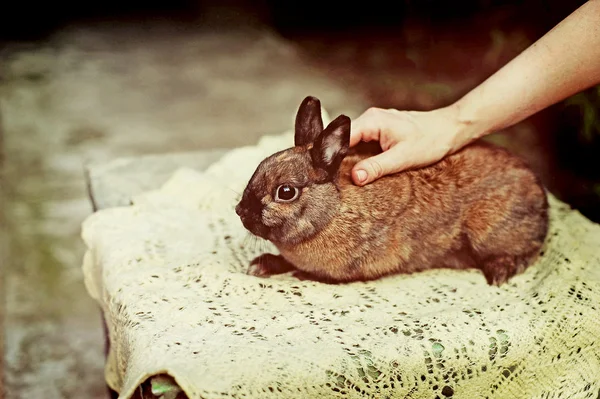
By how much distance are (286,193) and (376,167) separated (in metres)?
0.22

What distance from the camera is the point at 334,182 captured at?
1.50 metres

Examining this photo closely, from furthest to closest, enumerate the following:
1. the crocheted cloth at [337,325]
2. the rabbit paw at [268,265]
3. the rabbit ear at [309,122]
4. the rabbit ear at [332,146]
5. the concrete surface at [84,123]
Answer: the concrete surface at [84,123] → the rabbit paw at [268,265] → the rabbit ear at [309,122] → the rabbit ear at [332,146] → the crocheted cloth at [337,325]

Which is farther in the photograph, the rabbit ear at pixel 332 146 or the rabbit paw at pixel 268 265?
the rabbit paw at pixel 268 265

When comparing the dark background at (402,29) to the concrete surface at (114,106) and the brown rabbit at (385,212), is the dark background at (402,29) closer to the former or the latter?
the concrete surface at (114,106)

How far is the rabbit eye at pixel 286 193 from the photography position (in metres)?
1.44

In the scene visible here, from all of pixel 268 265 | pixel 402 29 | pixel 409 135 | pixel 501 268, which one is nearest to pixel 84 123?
pixel 402 29

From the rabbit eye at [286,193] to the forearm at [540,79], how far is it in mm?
445

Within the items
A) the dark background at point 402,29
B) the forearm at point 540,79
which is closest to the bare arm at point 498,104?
the forearm at point 540,79

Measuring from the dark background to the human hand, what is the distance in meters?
0.60

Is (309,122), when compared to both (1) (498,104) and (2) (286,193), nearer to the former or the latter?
(2) (286,193)

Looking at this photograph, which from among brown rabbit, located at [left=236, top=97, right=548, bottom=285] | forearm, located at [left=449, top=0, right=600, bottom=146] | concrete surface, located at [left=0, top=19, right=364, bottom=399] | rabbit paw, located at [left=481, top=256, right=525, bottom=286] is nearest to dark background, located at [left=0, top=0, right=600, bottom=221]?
concrete surface, located at [left=0, top=19, right=364, bottom=399]

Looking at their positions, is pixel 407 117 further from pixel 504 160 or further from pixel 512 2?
pixel 512 2

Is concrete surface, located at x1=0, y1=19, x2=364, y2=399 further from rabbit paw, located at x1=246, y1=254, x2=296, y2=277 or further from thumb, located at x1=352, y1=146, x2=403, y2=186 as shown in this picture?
thumb, located at x1=352, y1=146, x2=403, y2=186

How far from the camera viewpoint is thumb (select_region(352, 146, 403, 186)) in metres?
1.52
